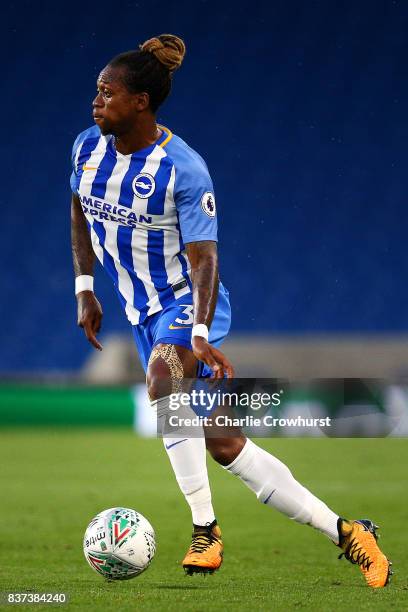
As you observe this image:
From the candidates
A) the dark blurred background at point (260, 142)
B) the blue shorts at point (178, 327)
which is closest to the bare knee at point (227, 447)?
the blue shorts at point (178, 327)

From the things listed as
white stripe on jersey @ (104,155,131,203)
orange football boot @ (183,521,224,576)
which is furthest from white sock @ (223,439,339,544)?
white stripe on jersey @ (104,155,131,203)

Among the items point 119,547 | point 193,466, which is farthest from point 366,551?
point 119,547

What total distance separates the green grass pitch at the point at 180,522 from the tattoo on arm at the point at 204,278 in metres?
0.91

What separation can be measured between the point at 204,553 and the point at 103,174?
1.40m

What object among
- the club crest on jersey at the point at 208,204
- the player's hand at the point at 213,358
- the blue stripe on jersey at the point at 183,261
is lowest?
the player's hand at the point at 213,358

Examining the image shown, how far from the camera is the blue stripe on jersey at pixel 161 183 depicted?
3.80 metres

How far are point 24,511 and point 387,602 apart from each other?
360cm

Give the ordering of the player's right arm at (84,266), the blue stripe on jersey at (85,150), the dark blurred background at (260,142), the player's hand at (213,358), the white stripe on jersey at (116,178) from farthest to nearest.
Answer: the dark blurred background at (260,142), the player's right arm at (84,266), the blue stripe on jersey at (85,150), the white stripe on jersey at (116,178), the player's hand at (213,358)

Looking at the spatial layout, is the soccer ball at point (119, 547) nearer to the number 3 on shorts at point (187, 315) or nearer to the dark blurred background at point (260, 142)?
the number 3 on shorts at point (187, 315)

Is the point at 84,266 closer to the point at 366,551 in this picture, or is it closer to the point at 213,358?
the point at 213,358

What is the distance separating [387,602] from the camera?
10.7ft

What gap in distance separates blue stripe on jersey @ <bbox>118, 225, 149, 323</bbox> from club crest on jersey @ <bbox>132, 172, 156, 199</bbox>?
0.54 feet

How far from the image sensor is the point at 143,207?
386 centimetres

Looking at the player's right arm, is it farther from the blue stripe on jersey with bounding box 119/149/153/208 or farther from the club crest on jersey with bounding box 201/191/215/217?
the club crest on jersey with bounding box 201/191/215/217
